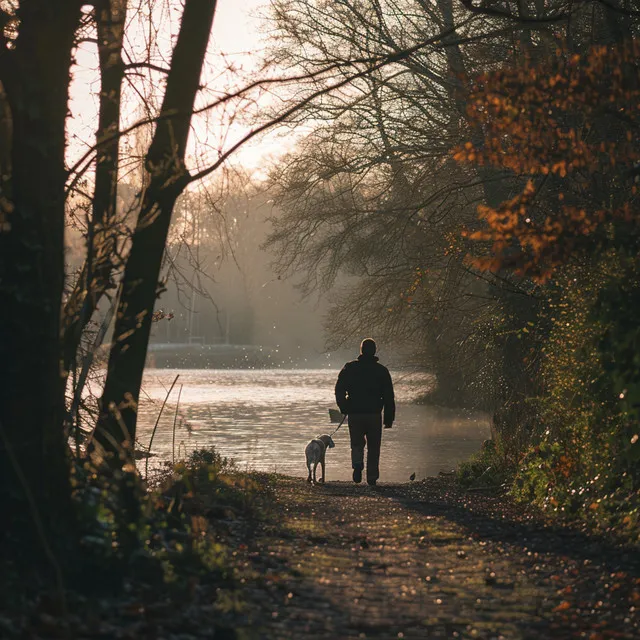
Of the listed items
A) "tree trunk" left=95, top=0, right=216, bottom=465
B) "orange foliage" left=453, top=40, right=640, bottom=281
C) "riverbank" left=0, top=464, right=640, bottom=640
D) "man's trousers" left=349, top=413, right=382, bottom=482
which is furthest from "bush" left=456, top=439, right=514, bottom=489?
"tree trunk" left=95, top=0, right=216, bottom=465

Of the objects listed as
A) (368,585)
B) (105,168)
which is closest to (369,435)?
(105,168)

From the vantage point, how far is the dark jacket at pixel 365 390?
45.6 ft

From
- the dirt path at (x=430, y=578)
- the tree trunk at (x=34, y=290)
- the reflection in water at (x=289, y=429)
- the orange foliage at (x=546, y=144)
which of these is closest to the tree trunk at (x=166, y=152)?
the reflection in water at (x=289, y=429)

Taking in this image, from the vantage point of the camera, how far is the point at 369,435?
14250 millimetres

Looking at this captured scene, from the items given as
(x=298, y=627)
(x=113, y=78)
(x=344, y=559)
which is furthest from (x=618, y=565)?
(x=113, y=78)

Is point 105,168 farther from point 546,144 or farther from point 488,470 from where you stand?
point 488,470

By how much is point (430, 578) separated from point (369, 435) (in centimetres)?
779

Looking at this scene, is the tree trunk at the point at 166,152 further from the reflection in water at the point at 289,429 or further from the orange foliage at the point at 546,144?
the orange foliage at the point at 546,144

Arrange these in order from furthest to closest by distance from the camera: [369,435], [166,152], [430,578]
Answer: [369,435] < [166,152] < [430,578]

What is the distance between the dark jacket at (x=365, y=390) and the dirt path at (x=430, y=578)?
163 inches

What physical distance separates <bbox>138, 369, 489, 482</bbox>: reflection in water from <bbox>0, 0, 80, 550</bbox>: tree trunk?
180 inches

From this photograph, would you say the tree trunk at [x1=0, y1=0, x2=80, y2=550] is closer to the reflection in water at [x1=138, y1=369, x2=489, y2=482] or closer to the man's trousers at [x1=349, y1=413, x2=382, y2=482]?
the reflection in water at [x1=138, y1=369, x2=489, y2=482]

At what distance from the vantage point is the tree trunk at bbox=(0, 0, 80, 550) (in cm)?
540

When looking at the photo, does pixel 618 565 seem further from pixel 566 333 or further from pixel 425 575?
pixel 566 333
